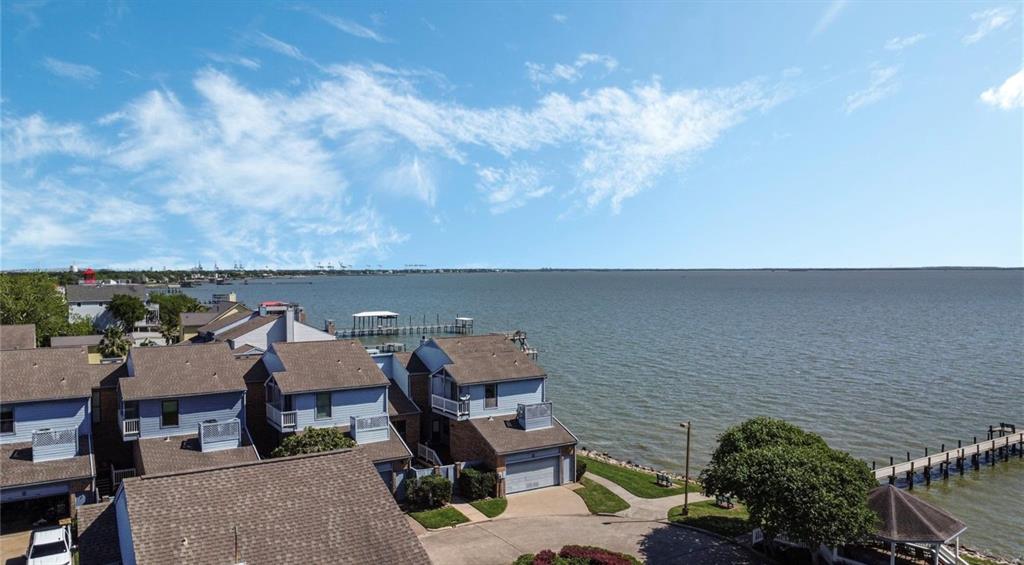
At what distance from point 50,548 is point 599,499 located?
23415mm

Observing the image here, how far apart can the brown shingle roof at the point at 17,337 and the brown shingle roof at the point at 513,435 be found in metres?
34.6

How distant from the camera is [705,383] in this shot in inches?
2608

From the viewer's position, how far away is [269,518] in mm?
14961

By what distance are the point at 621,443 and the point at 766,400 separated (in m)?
20.8

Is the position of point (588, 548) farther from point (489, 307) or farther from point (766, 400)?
point (489, 307)

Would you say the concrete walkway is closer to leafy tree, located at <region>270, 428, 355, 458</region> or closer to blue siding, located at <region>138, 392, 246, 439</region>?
leafy tree, located at <region>270, 428, 355, 458</region>

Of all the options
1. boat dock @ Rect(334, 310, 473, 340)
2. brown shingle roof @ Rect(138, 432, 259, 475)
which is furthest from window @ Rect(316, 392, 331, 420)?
boat dock @ Rect(334, 310, 473, 340)

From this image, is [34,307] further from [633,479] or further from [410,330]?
[633,479]

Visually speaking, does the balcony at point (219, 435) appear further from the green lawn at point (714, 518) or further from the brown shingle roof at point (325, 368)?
the green lawn at point (714, 518)

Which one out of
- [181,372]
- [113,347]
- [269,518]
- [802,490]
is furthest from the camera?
[113,347]

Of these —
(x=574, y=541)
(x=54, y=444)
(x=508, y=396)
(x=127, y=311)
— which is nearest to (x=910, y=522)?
(x=574, y=541)

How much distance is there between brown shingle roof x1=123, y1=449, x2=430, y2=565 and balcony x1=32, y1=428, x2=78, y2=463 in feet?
51.8

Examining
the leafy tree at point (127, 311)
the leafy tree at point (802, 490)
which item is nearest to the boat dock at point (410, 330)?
the leafy tree at point (127, 311)

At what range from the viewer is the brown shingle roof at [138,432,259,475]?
89.3 ft
